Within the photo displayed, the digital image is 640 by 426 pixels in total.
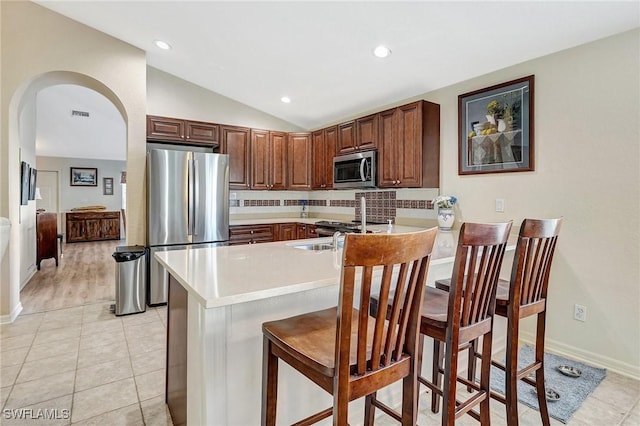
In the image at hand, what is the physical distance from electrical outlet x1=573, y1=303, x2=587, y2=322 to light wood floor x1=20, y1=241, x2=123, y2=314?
4721mm

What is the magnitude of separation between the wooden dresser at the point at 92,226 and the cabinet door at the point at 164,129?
667 cm

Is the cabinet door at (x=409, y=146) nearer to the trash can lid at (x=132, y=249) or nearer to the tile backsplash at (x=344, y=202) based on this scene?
the tile backsplash at (x=344, y=202)

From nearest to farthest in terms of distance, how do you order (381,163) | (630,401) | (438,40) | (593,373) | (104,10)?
(630,401), (593,373), (438,40), (104,10), (381,163)

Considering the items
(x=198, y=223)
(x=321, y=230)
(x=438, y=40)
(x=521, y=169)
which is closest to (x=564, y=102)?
(x=521, y=169)

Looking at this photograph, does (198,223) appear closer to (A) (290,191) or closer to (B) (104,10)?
(A) (290,191)

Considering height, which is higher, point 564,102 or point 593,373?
point 564,102

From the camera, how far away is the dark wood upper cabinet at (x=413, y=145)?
3438mm

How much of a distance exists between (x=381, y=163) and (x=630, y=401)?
277 cm

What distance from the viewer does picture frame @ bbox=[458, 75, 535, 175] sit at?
282 centimetres

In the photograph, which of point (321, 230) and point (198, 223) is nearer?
point (198, 223)

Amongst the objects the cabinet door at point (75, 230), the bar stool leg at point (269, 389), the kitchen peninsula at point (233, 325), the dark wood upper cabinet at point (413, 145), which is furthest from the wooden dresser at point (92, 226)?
the bar stool leg at point (269, 389)

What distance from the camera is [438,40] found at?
275 centimetres

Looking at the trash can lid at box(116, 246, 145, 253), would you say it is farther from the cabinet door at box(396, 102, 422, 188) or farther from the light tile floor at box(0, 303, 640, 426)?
the cabinet door at box(396, 102, 422, 188)

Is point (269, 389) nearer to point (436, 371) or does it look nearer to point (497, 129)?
point (436, 371)
